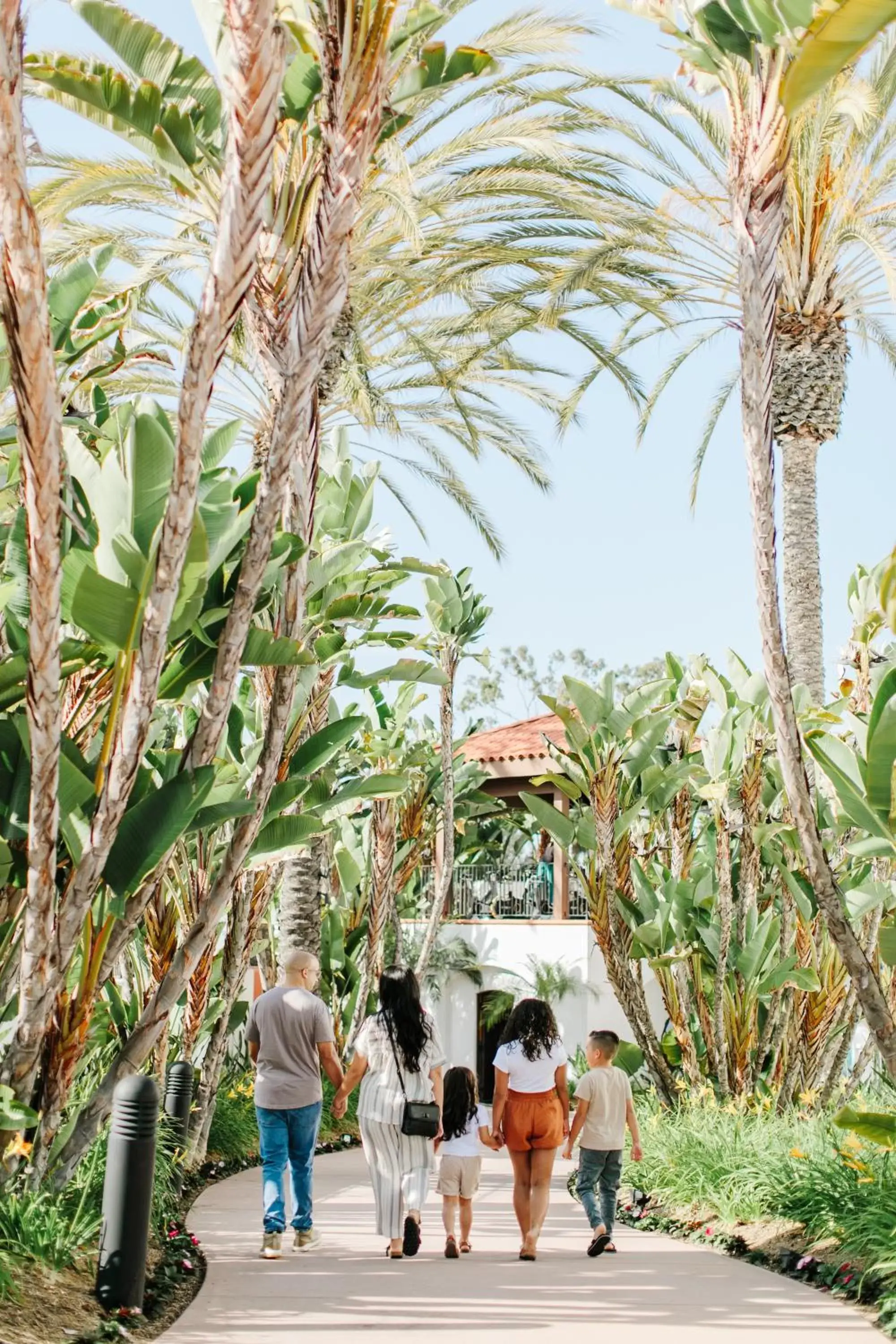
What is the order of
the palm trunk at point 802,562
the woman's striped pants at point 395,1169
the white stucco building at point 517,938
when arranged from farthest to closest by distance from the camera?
the white stucco building at point 517,938
the palm trunk at point 802,562
the woman's striped pants at point 395,1169

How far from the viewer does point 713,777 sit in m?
10.4

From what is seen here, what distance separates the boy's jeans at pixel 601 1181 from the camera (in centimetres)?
777

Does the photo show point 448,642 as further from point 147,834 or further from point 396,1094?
point 147,834

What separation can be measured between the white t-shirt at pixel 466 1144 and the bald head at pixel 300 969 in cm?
121

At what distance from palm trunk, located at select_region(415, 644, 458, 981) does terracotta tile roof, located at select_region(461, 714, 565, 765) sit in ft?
10.2

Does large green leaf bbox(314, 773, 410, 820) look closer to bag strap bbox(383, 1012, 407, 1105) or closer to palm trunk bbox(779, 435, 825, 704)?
bag strap bbox(383, 1012, 407, 1105)

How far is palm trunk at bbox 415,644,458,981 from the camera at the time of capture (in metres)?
16.6

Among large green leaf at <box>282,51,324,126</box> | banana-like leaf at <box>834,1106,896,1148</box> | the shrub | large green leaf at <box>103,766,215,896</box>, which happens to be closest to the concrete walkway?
banana-like leaf at <box>834,1106,896,1148</box>

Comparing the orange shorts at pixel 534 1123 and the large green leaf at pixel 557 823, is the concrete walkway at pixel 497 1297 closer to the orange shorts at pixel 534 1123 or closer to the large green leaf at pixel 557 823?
the orange shorts at pixel 534 1123

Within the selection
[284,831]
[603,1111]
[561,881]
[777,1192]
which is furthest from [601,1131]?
[561,881]

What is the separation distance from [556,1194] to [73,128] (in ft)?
31.2

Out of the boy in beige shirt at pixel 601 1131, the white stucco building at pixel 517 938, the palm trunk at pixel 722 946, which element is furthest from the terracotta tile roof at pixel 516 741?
the boy in beige shirt at pixel 601 1131

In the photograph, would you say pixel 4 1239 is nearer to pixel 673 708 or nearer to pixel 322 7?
pixel 322 7

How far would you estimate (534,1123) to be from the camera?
7.46 m
